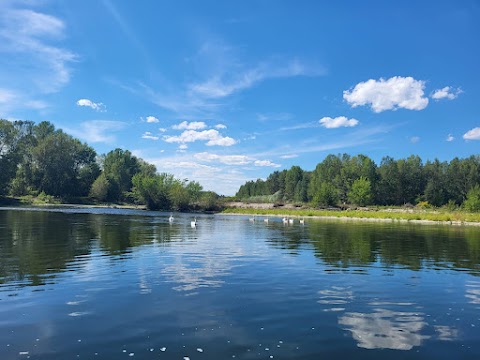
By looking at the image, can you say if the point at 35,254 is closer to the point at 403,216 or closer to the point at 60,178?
the point at 403,216

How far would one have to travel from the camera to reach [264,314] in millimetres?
14234

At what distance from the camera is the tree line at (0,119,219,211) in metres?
149

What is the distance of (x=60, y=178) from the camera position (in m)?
170

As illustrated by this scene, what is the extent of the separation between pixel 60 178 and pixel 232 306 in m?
175

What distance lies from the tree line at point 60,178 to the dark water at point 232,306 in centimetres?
12961

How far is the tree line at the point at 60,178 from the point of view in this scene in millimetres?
148875

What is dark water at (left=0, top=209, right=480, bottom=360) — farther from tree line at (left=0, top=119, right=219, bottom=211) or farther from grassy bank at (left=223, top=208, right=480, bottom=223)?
tree line at (left=0, top=119, right=219, bottom=211)

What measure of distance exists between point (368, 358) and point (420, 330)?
3.57 metres

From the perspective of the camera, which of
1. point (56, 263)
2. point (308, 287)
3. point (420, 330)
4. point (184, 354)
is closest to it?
point (184, 354)

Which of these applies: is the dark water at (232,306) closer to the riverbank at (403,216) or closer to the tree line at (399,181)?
the riverbank at (403,216)

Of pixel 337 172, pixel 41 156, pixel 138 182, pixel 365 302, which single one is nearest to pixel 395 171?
pixel 337 172

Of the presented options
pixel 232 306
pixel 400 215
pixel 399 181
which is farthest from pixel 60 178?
pixel 232 306

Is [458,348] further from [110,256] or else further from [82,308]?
[110,256]

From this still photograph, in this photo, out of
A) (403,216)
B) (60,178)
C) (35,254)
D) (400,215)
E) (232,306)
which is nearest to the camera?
(232,306)
